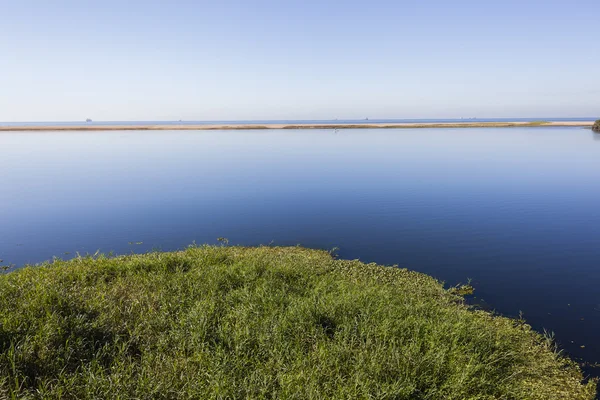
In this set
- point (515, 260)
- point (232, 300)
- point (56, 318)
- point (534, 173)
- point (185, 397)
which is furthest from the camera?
point (534, 173)

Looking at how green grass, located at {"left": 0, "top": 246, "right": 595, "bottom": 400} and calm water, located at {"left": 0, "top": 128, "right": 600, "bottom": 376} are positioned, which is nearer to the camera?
green grass, located at {"left": 0, "top": 246, "right": 595, "bottom": 400}

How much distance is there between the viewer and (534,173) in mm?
41812

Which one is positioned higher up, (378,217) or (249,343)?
(249,343)

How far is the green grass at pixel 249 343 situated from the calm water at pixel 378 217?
4297 mm

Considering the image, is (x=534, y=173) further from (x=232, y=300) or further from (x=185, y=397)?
(x=185, y=397)

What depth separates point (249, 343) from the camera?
355 inches

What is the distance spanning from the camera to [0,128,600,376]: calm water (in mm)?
15711

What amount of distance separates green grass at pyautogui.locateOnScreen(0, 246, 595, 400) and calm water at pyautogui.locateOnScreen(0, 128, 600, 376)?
4.30 meters

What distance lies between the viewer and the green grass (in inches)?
294

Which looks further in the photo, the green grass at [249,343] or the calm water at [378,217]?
the calm water at [378,217]

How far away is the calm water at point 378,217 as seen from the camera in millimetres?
15711

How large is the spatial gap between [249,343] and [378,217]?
733 inches

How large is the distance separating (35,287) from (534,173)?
51728mm

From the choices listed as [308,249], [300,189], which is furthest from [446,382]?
[300,189]
